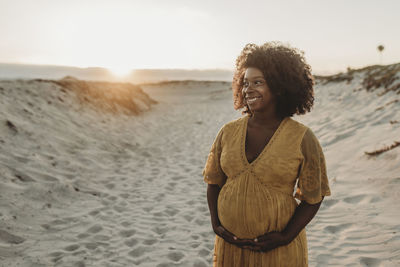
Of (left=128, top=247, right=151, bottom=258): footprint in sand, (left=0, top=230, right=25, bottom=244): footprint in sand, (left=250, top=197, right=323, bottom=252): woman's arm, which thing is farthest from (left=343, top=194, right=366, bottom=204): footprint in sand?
(left=0, top=230, right=25, bottom=244): footprint in sand

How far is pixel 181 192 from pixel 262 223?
420 cm

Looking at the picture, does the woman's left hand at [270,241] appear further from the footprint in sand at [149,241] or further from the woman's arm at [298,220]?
the footprint in sand at [149,241]

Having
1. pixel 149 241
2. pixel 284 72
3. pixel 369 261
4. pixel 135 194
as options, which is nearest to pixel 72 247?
pixel 149 241

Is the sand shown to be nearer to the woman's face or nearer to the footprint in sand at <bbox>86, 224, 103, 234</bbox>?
the footprint in sand at <bbox>86, 224, 103, 234</bbox>

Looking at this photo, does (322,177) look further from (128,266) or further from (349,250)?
(128,266)

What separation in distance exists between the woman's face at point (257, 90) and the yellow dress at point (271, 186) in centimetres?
15

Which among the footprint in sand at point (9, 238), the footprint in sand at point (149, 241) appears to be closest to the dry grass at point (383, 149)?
the footprint in sand at point (149, 241)

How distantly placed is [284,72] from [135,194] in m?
4.53

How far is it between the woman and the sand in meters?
2.04

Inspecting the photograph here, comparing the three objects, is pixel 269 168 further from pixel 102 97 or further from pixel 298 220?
pixel 102 97

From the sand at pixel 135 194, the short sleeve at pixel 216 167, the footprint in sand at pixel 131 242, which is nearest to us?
the short sleeve at pixel 216 167

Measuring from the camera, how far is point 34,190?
16.1ft

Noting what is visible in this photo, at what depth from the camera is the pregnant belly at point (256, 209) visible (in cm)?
168

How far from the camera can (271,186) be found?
5.57 ft
